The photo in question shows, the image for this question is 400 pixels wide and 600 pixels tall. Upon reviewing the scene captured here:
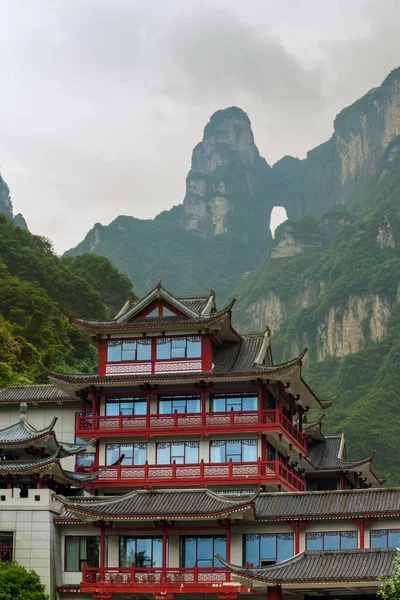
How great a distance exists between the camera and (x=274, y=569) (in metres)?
34.9

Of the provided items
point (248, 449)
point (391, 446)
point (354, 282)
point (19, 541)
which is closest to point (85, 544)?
point (19, 541)

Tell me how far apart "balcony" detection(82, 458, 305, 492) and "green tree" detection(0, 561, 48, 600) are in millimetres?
7550

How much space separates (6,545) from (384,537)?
15027mm

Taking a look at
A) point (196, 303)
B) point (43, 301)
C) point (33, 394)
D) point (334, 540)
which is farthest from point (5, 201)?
point (334, 540)

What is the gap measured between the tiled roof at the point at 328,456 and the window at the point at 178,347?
1117cm

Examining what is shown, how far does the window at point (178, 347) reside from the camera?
46.8m

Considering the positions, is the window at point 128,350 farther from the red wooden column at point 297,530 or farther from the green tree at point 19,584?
the green tree at point 19,584

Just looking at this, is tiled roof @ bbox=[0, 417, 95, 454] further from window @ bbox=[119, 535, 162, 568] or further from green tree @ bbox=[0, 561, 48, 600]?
green tree @ bbox=[0, 561, 48, 600]

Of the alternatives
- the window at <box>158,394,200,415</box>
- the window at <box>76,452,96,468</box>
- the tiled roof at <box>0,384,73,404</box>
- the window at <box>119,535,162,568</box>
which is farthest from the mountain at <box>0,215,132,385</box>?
the window at <box>119,535,162,568</box>

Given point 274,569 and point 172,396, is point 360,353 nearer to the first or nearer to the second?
point 172,396

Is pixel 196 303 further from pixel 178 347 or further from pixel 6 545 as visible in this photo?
pixel 6 545

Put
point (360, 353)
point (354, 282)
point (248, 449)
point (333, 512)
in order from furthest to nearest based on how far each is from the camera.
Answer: point (354, 282) < point (360, 353) < point (248, 449) < point (333, 512)

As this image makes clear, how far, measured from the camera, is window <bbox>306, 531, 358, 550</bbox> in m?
37.8

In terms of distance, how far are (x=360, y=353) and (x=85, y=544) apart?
126m
